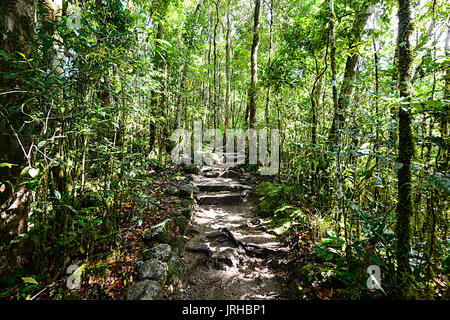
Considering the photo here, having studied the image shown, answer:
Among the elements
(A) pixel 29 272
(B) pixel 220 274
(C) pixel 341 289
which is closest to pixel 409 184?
(C) pixel 341 289

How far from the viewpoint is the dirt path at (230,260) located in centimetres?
269

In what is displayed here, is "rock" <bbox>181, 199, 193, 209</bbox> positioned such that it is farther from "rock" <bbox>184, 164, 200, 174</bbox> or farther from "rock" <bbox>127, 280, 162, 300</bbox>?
"rock" <bbox>184, 164, 200, 174</bbox>

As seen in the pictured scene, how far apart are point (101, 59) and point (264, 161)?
6.65 meters

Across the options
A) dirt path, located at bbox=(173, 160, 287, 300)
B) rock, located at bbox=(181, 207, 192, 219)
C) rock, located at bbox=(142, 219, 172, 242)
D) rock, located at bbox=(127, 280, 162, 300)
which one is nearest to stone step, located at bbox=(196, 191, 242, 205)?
dirt path, located at bbox=(173, 160, 287, 300)

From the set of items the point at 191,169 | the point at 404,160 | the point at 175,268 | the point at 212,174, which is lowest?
the point at 175,268

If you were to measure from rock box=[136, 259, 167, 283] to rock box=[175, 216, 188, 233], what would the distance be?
1.17 metres

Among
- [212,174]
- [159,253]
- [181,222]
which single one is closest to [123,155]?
[159,253]

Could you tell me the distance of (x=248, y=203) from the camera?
18.6 ft

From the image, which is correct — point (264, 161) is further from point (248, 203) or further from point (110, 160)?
point (110, 160)

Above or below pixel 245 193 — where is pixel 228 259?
below

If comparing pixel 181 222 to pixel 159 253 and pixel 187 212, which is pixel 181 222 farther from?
pixel 159 253

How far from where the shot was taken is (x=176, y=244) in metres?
3.31

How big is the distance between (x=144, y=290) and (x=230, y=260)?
4.72 ft

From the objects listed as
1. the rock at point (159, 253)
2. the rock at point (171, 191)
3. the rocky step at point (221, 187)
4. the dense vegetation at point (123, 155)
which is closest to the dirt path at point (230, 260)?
the rock at point (159, 253)
